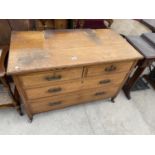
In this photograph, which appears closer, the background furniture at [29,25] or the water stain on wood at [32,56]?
the water stain on wood at [32,56]

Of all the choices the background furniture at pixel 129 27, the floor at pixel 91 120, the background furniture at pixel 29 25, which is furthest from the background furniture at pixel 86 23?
the floor at pixel 91 120

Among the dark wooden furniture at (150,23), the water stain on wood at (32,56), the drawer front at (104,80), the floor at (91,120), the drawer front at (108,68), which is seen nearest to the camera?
the water stain on wood at (32,56)

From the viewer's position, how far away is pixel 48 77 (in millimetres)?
1121

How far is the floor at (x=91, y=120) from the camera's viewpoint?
1.51m

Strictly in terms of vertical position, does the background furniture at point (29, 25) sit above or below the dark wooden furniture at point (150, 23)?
above

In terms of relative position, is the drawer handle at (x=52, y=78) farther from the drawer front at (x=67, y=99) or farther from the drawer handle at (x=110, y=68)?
the drawer handle at (x=110, y=68)

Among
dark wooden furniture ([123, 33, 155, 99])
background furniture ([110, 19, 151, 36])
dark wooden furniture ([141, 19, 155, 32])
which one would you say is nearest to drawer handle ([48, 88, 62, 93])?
dark wooden furniture ([123, 33, 155, 99])

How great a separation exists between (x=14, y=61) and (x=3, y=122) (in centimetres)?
83

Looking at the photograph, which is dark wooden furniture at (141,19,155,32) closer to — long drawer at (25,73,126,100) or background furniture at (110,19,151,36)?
background furniture at (110,19,151,36)

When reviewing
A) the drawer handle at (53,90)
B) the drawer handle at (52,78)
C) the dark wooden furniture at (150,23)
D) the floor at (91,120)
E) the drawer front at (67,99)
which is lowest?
the floor at (91,120)

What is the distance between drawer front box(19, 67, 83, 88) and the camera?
1066mm

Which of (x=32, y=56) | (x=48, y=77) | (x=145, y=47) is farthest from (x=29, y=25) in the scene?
(x=145, y=47)

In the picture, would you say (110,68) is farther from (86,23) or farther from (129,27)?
(129,27)
